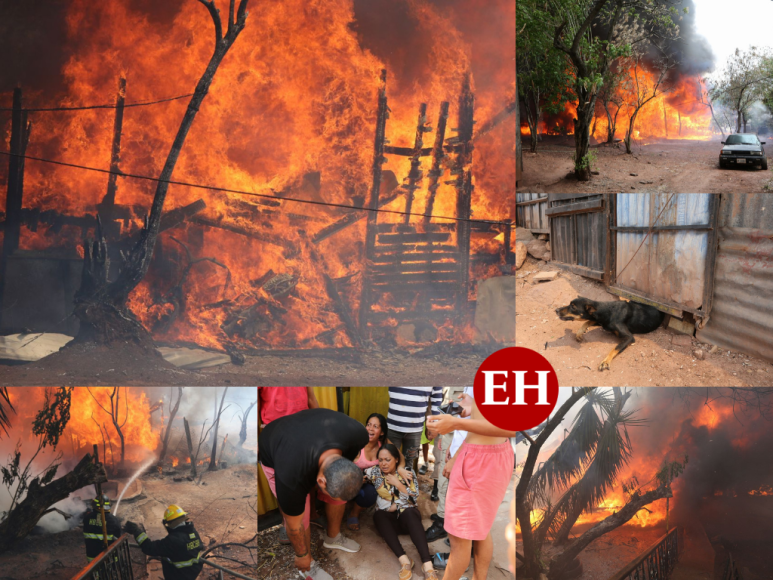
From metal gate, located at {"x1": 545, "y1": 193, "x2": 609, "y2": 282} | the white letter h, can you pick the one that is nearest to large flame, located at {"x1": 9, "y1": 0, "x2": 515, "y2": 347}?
metal gate, located at {"x1": 545, "y1": 193, "x2": 609, "y2": 282}

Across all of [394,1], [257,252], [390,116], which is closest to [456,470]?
[257,252]

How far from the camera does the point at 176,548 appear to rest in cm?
292

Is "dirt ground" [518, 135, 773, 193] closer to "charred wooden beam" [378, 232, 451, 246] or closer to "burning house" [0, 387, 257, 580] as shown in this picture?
"charred wooden beam" [378, 232, 451, 246]

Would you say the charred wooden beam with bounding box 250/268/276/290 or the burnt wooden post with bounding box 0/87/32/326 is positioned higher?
the burnt wooden post with bounding box 0/87/32/326

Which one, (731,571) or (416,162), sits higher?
(416,162)

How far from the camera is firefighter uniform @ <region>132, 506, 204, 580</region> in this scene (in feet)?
9.57

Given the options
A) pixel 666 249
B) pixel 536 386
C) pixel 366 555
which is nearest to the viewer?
pixel 366 555

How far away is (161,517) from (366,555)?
121cm

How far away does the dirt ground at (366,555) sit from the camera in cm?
273

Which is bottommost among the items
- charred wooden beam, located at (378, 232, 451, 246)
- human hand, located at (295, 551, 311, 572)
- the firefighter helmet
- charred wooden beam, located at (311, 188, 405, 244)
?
human hand, located at (295, 551, 311, 572)

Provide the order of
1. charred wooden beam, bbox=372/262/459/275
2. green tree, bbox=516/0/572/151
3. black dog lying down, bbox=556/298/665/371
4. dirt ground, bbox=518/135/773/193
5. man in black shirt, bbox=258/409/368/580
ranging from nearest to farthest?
man in black shirt, bbox=258/409/368/580 → black dog lying down, bbox=556/298/665/371 → dirt ground, bbox=518/135/773/193 → green tree, bbox=516/0/572/151 → charred wooden beam, bbox=372/262/459/275

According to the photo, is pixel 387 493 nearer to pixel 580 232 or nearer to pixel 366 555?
pixel 366 555

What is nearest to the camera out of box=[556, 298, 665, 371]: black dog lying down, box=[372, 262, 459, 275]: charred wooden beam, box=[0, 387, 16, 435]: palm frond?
box=[0, 387, 16, 435]: palm frond

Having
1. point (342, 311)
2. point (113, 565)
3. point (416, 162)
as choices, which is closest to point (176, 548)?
point (113, 565)
